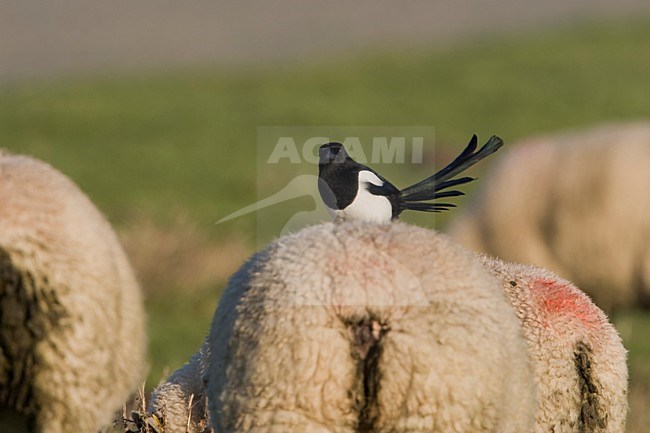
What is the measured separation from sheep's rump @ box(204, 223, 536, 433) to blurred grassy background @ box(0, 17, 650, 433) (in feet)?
16.8

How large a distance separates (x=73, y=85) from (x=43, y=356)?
971 inches

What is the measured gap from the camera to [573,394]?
165 inches

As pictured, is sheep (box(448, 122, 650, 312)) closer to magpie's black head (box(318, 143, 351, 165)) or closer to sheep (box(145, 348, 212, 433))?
magpie's black head (box(318, 143, 351, 165))

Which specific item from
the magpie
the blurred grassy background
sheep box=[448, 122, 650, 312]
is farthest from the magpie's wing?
sheep box=[448, 122, 650, 312]

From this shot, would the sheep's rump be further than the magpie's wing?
No

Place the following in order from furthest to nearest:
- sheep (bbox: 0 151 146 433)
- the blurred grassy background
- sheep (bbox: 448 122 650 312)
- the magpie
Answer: the blurred grassy background < sheep (bbox: 448 122 650 312) < the magpie < sheep (bbox: 0 151 146 433)

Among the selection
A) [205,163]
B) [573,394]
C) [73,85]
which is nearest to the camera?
[573,394]

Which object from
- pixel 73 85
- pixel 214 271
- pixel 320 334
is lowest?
pixel 214 271

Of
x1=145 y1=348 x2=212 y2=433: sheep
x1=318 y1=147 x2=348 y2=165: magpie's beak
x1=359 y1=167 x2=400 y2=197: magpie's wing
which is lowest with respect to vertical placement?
x1=145 y1=348 x2=212 y2=433: sheep

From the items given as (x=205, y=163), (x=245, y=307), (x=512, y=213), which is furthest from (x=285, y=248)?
(x=205, y=163)

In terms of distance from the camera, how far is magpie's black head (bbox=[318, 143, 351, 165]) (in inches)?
177

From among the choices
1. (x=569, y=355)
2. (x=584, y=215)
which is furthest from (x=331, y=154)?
(x=584, y=215)

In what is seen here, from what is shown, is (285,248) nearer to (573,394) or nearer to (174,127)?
(573,394)

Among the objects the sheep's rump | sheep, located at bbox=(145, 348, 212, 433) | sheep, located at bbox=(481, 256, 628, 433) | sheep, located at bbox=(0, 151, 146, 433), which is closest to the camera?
the sheep's rump
